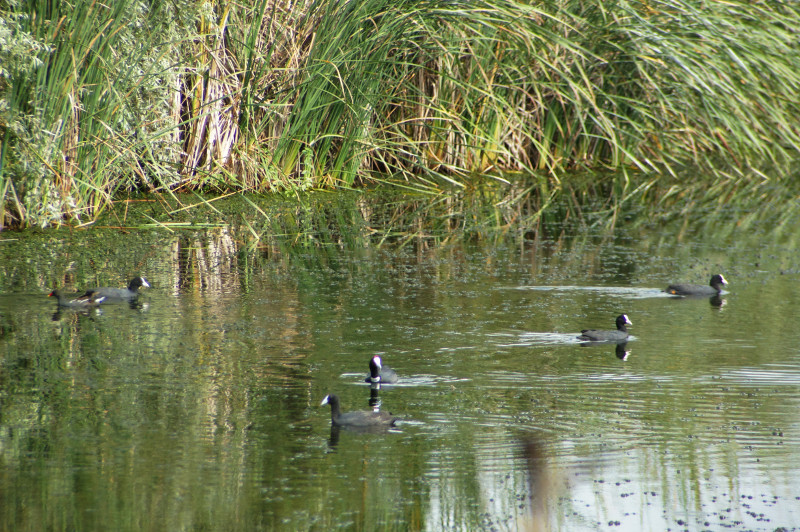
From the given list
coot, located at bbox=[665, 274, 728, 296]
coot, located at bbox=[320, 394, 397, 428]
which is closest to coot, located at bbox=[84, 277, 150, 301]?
coot, located at bbox=[320, 394, 397, 428]

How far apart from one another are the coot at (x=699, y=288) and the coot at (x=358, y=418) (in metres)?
4.20

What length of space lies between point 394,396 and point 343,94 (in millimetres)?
6085

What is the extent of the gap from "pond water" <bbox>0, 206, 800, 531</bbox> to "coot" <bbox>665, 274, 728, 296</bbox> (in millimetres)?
173

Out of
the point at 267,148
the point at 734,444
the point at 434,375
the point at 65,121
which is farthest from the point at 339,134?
the point at 734,444

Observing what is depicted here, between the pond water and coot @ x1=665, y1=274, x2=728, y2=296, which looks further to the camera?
coot @ x1=665, y1=274, x2=728, y2=296

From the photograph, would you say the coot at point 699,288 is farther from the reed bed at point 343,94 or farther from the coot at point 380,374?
the coot at point 380,374

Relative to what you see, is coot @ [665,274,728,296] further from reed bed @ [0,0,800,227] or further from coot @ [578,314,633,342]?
reed bed @ [0,0,800,227]

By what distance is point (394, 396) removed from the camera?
230 inches

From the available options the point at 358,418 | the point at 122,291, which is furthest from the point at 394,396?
the point at 122,291

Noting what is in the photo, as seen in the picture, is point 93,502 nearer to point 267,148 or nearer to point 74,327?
point 74,327

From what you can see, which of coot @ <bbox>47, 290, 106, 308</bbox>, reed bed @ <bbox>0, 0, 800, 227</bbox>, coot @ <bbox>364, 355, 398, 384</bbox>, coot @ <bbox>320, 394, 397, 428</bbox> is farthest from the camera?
reed bed @ <bbox>0, 0, 800, 227</bbox>

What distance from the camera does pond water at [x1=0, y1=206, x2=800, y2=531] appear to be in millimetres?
4367

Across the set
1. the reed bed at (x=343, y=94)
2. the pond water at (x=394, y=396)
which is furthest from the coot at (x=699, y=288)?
the reed bed at (x=343, y=94)

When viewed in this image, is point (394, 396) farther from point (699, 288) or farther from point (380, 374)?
point (699, 288)
